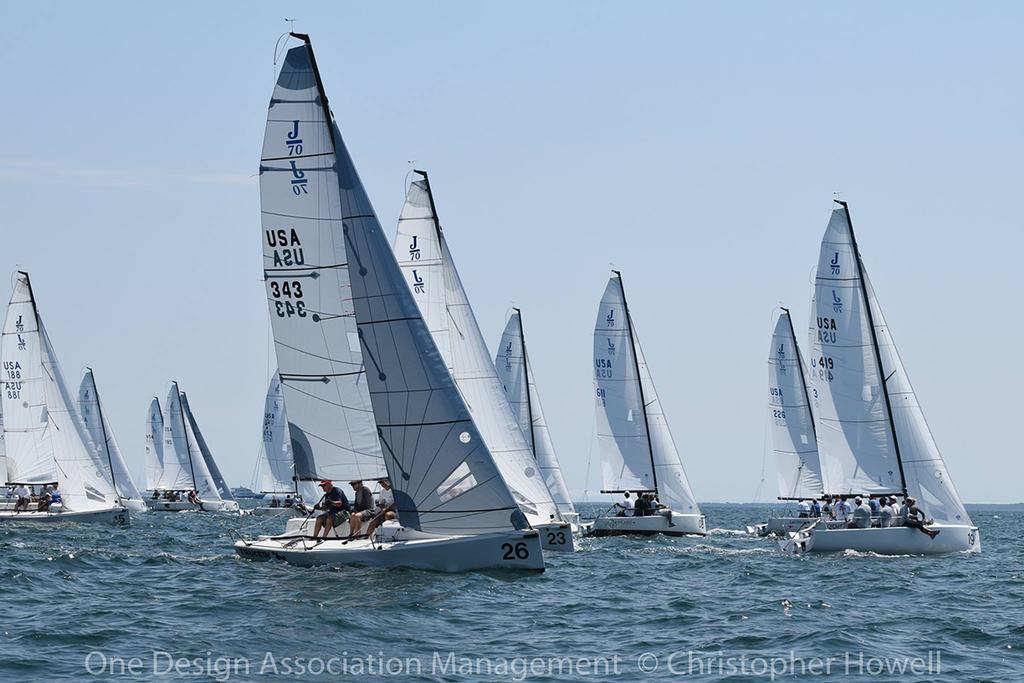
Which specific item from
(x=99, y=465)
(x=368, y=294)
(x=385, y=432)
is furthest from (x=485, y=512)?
(x=99, y=465)

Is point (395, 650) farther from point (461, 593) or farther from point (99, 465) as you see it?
point (99, 465)

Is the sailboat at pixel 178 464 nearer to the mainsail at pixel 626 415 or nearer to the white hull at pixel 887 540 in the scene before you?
the mainsail at pixel 626 415

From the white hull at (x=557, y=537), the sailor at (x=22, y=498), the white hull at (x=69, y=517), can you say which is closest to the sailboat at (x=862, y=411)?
the white hull at (x=557, y=537)

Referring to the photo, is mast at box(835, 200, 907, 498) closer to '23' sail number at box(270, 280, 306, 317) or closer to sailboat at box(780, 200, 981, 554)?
sailboat at box(780, 200, 981, 554)

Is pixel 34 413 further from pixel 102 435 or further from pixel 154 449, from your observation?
pixel 154 449

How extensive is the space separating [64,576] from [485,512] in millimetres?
7082

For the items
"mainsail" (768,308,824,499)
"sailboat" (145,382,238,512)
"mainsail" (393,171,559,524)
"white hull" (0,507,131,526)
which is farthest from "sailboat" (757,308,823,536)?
"sailboat" (145,382,238,512)

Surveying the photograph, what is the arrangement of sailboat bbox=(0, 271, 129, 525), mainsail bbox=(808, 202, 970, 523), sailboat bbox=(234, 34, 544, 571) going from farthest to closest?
sailboat bbox=(0, 271, 129, 525) → mainsail bbox=(808, 202, 970, 523) → sailboat bbox=(234, 34, 544, 571)

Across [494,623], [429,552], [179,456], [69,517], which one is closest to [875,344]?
[429,552]

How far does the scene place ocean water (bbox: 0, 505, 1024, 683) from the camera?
14.8 meters

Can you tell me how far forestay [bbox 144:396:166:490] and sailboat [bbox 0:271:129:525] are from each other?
113 ft

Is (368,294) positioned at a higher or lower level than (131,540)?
Result: higher

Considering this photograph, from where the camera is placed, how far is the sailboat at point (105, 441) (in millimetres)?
65938

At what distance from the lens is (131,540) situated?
3553 centimetres
